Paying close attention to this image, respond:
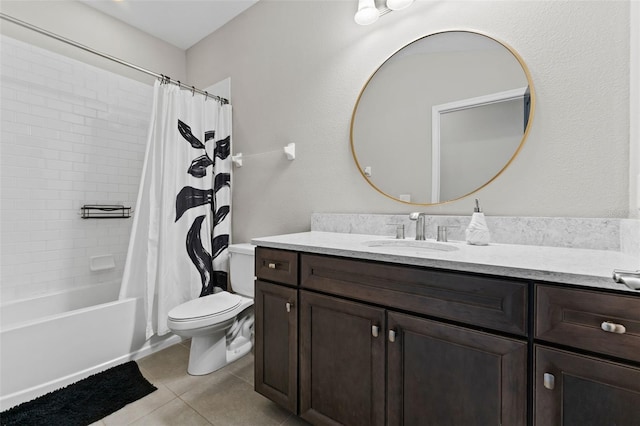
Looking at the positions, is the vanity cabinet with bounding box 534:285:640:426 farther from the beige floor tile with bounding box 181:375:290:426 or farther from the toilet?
the toilet

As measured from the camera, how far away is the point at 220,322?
1717 mm

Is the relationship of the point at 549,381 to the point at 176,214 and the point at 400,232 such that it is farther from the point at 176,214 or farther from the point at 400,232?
the point at 176,214

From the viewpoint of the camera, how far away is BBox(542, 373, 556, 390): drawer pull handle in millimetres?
719

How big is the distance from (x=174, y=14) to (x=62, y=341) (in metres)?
2.61

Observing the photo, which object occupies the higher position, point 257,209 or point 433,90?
point 433,90

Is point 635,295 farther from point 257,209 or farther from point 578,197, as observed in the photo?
point 257,209

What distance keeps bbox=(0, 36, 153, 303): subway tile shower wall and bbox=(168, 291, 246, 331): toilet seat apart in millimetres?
1134

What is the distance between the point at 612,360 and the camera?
662mm

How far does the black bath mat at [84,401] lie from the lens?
1.37m

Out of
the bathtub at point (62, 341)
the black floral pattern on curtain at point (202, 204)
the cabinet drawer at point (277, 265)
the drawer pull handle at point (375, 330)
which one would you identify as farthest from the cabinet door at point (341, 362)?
the bathtub at point (62, 341)

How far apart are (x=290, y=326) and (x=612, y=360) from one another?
105 centimetres

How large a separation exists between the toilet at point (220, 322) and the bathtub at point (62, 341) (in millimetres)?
478

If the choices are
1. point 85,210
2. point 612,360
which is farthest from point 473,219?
point 85,210

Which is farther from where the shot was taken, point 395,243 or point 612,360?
point 395,243
